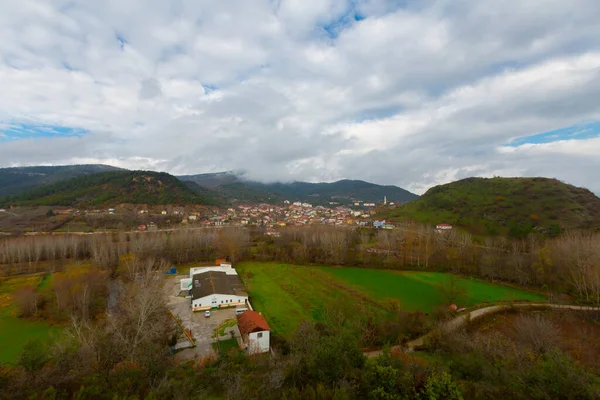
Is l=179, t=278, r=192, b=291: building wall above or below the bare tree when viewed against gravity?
below

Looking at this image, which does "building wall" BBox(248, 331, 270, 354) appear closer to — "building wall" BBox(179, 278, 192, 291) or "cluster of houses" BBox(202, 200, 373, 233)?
"building wall" BBox(179, 278, 192, 291)

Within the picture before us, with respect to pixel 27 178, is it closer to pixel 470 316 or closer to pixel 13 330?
pixel 13 330

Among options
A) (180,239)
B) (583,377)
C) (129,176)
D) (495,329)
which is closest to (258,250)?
(180,239)

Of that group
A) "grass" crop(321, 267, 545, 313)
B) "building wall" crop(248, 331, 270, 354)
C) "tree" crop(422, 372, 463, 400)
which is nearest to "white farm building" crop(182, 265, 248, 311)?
"building wall" crop(248, 331, 270, 354)

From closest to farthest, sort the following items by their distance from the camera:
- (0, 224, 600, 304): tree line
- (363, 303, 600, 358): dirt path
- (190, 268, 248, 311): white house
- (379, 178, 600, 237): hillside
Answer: (363, 303, 600, 358): dirt path, (190, 268, 248, 311): white house, (0, 224, 600, 304): tree line, (379, 178, 600, 237): hillside

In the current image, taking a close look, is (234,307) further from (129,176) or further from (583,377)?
(129,176)

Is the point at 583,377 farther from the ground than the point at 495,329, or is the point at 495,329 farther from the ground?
the point at 583,377

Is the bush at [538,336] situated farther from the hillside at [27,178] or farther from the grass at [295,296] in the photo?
the hillside at [27,178]
